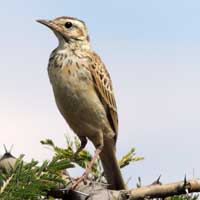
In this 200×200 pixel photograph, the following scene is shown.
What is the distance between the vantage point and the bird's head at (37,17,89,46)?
26.8ft

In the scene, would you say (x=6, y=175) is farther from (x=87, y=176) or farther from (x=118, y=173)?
(x=118, y=173)

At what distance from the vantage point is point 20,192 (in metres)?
3.28

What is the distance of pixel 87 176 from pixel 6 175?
250cm

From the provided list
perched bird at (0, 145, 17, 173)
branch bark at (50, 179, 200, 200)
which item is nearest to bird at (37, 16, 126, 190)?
branch bark at (50, 179, 200, 200)

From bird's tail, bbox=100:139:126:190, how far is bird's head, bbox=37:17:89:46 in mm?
1467

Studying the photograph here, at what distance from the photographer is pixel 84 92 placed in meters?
7.45

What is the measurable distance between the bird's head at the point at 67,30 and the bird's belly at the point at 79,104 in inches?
36.7

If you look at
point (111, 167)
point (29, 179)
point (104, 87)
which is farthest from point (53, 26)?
point (29, 179)

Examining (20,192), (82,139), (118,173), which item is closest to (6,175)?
(20,192)

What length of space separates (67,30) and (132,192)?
4.24 m

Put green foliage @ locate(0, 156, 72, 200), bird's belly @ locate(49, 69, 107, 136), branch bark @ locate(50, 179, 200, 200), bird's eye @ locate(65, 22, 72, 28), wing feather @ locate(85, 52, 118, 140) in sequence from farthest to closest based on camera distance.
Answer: bird's eye @ locate(65, 22, 72, 28)
wing feather @ locate(85, 52, 118, 140)
bird's belly @ locate(49, 69, 107, 136)
branch bark @ locate(50, 179, 200, 200)
green foliage @ locate(0, 156, 72, 200)

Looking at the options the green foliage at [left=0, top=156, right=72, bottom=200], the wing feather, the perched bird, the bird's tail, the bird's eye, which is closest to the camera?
the green foliage at [left=0, top=156, right=72, bottom=200]

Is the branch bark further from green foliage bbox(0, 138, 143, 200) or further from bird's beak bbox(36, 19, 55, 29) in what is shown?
bird's beak bbox(36, 19, 55, 29)

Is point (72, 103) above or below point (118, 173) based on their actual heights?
above
